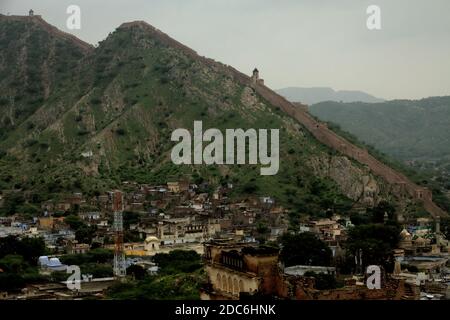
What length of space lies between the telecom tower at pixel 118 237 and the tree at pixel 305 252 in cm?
494

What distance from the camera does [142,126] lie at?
5356 cm

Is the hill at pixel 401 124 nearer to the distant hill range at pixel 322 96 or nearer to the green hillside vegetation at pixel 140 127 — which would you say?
the distant hill range at pixel 322 96

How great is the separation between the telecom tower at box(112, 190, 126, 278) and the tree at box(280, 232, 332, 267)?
4.94 meters

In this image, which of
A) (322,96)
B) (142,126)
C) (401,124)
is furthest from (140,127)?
(322,96)

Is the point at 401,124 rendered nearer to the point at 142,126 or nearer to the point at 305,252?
the point at 142,126

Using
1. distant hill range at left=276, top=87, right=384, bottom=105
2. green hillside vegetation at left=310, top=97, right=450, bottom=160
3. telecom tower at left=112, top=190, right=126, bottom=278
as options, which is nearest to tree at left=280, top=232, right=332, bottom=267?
telecom tower at left=112, top=190, right=126, bottom=278

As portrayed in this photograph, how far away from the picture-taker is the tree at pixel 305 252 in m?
26.5

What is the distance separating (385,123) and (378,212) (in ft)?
274

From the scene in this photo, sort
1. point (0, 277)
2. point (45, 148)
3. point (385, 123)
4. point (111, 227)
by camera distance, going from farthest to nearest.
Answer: point (385, 123) < point (45, 148) < point (111, 227) < point (0, 277)

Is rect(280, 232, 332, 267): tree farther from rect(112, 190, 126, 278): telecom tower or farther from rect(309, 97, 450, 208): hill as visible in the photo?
rect(309, 97, 450, 208): hill

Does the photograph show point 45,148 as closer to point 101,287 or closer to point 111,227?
point 111,227

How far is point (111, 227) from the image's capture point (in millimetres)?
35500

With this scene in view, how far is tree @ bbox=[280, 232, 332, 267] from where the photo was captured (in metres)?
26.5

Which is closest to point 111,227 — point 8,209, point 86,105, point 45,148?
point 8,209
